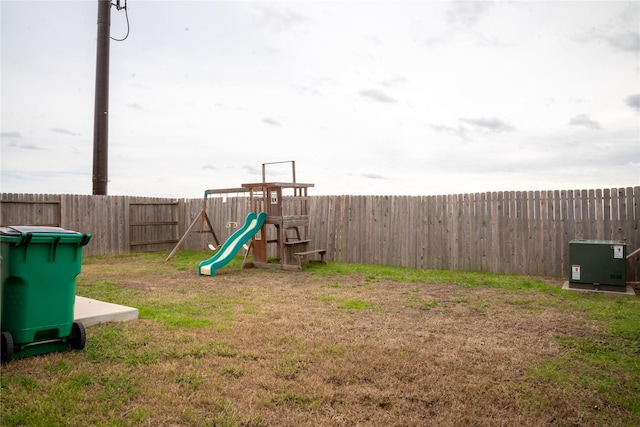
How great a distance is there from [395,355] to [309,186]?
878cm

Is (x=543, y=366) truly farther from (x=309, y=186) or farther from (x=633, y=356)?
(x=309, y=186)

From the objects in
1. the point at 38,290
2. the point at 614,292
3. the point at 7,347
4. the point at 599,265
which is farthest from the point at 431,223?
the point at 7,347

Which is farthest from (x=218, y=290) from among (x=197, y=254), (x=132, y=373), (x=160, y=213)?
(x=160, y=213)

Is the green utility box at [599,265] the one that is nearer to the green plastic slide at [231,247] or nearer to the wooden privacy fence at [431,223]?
the wooden privacy fence at [431,223]

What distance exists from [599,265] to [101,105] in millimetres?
15428

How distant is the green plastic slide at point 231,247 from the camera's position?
10.8 meters

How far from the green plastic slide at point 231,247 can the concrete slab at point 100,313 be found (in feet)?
14.4

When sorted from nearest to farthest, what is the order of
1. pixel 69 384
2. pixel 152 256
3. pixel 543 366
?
1. pixel 69 384
2. pixel 543 366
3. pixel 152 256

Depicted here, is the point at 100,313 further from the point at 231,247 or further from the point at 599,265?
the point at 599,265

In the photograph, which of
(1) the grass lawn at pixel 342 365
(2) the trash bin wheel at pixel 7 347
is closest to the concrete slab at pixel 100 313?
(1) the grass lawn at pixel 342 365

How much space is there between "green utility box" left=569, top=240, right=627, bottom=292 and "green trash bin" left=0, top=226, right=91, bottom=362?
27.6ft

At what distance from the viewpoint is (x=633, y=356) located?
482cm

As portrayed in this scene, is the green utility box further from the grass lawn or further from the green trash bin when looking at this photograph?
the green trash bin

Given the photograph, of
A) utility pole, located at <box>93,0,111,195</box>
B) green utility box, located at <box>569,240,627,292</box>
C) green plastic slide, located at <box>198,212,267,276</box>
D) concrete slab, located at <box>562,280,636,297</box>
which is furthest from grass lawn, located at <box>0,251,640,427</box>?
utility pole, located at <box>93,0,111,195</box>
